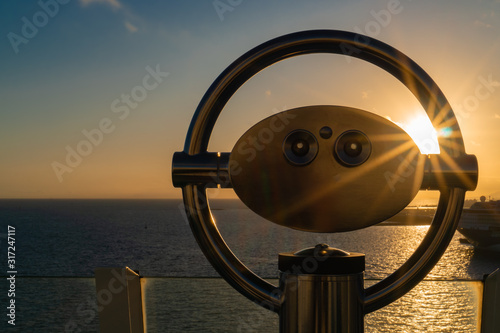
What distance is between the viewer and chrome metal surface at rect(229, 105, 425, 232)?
62 cm

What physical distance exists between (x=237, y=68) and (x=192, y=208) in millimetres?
221

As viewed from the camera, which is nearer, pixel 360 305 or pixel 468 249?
pixel 360 305

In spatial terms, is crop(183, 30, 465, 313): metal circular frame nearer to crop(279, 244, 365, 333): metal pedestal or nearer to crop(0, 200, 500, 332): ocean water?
crop(279, 244, 365, 333): metal pedestal

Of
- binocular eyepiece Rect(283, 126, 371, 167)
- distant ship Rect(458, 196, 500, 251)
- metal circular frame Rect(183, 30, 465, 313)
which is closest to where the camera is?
binocular eyepiece Rect(283, 126, 371, 167)

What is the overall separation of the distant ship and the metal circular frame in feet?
159

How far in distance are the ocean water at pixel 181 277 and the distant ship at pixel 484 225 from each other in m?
2.44

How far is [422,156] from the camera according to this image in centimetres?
66

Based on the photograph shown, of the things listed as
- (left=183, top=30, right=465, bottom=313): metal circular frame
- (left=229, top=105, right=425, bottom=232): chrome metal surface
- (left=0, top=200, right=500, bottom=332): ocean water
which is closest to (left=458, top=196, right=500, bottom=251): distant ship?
(left=0, top=200, right=500, bottom=332): ocean water

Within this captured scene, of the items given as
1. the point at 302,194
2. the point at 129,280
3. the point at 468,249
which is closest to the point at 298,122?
Result: the point at 302,194

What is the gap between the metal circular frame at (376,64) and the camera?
72 cm

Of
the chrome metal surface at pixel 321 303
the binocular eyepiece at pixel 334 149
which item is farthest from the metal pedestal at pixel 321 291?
the binocular eyepiece at pixel 334 149

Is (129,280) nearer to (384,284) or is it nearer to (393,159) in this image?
(384,284)

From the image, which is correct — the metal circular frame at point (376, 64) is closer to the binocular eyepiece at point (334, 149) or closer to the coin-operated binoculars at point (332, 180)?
the coin-operated binoculars at point (332, 180)

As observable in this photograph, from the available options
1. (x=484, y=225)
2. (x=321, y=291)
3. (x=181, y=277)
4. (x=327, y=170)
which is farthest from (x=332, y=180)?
(x=484, y=225)
